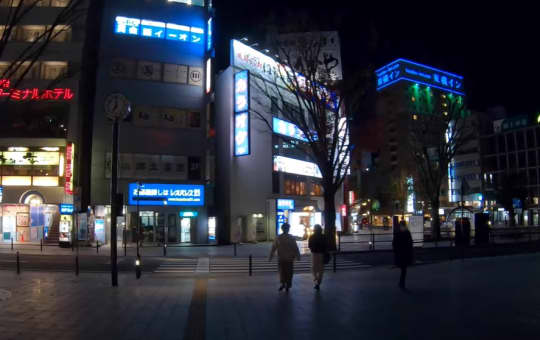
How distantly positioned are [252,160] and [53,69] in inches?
659

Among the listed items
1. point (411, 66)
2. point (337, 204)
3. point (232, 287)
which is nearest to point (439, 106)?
point (337, 204)

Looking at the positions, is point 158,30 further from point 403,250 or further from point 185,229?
point 403,250

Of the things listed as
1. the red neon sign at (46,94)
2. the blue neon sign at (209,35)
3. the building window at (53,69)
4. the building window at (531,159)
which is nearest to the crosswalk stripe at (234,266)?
the red neon sign at (46,94)

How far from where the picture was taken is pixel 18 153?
33500 mm

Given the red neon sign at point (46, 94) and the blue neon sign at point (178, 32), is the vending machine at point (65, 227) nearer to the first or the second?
the red neon sign at point (46, 94)

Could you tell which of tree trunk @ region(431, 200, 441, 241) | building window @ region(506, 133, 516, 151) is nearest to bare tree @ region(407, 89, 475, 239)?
tree trunk @ region(431, 200, 441, 241)

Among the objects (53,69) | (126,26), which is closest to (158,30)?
(126,26)

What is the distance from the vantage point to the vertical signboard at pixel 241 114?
32812 mm

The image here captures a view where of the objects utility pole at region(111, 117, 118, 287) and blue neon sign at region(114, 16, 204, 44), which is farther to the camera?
blue neon sign at region(114, 16, 204, 44)

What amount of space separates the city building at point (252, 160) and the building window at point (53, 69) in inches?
465

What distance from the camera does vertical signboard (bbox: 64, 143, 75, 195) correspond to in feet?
104

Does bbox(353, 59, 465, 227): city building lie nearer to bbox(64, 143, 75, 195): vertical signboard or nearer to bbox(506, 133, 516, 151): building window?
bbox(506, 133, 516, 151): building window

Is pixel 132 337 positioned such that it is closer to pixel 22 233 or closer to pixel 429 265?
pixel 429 265

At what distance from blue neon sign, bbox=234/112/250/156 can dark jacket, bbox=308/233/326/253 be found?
20340 mm
